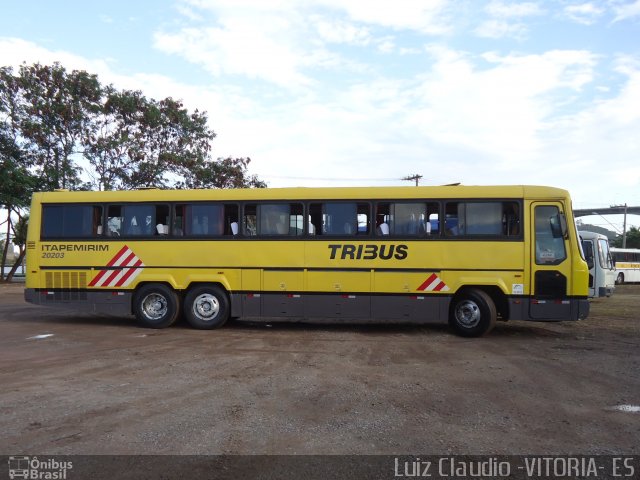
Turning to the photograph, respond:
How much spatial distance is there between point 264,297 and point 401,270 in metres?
3.10

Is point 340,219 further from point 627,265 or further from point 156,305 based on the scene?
point 627,265

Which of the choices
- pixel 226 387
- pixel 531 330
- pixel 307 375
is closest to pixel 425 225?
pixel 531 330

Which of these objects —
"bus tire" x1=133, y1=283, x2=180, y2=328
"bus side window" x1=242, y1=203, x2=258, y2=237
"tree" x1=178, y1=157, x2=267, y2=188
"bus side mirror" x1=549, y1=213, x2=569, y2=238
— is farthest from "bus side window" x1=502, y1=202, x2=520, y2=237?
"tree" x1=178, y1=157, x2=267, y2=188

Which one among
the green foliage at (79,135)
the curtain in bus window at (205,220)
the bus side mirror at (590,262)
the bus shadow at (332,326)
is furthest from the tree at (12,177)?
the bus side mirror at (590,262)

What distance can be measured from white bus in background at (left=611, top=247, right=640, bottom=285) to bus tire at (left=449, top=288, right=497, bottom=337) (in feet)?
101

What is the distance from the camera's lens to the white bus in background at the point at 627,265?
116 feet

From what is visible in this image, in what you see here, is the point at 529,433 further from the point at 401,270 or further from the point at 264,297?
the point at 264,297

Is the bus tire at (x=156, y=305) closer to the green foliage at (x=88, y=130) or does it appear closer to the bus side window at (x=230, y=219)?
the bus side window at (x=230, y=219)

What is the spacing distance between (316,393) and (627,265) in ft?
124

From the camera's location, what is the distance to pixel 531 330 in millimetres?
11430

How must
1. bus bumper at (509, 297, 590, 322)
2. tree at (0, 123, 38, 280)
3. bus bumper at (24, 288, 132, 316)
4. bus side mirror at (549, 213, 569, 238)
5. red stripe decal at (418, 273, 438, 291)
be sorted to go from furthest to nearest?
tree at (0, 123, 38, 280), bus bumper at (24, 288, 132, 316), red stripe decal at (418, 273, 438, 291), bus side mirror at (549, 213, 569, 238), bus bumper at (509, 297, 590, 322)

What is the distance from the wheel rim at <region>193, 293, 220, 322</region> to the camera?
36.7 feet

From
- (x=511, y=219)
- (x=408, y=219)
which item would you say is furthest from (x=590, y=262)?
(x=408, y=219)

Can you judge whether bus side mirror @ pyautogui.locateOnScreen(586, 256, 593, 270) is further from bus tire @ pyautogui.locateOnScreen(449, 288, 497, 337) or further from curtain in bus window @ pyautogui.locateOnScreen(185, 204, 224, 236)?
curtain in bus window @ pyautogui.locateOnScreen(185, 204, 224, 236)
